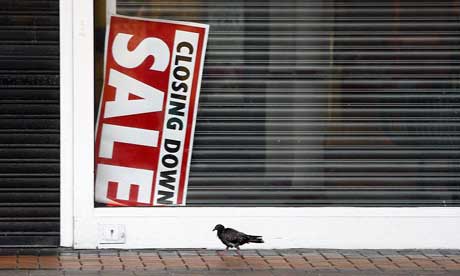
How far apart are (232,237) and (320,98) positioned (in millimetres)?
1545

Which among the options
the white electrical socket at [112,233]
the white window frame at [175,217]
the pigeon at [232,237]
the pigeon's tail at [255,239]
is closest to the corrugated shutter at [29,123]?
the white window frame at [175,217]

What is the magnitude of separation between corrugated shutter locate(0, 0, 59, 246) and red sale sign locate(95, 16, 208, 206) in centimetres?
45

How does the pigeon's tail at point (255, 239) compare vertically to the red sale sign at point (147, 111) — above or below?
below

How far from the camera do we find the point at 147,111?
9938 millimetres

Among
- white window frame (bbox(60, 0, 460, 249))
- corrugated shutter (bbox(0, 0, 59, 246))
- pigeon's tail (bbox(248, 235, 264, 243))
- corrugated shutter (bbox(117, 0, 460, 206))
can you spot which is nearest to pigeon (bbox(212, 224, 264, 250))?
pigeon's tail (bbox(248, 235, 264, 243))

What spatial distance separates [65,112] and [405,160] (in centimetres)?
310

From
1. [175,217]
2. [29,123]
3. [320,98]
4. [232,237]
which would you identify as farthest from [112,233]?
[320,98]

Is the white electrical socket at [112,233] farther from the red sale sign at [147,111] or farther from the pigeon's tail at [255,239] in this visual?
the pigeon's tail at [255,239]

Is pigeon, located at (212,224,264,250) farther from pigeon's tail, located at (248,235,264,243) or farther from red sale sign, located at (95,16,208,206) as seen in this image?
red sale sign, located at (95,16,208,206)

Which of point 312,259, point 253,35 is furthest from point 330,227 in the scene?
point 253,35

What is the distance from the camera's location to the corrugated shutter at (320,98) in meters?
9.98

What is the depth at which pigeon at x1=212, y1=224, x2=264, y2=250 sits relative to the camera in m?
9.48

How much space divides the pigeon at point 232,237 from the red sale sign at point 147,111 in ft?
2.01

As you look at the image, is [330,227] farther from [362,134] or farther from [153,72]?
[153,72]
